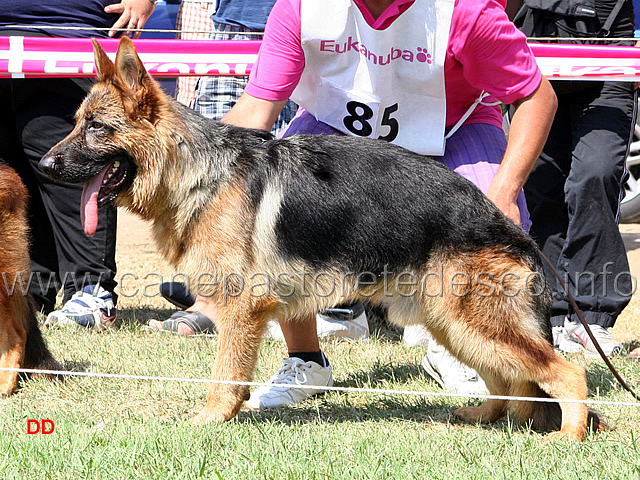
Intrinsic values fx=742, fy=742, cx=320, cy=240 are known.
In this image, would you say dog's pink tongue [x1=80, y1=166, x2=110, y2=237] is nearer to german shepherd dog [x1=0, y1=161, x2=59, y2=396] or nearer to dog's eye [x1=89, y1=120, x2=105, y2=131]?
dog's eye [x1=89, y1=120, x2=105, y2=131]

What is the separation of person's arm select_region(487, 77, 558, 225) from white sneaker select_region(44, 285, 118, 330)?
115 inches

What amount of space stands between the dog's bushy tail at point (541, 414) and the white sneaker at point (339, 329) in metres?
1.87

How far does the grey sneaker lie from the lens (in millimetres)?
4605

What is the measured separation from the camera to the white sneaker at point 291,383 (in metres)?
3.58

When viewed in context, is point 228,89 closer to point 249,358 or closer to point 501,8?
point 501,8

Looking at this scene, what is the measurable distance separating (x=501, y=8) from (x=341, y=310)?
2260 millimetres

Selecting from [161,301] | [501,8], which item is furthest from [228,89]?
[501,8]

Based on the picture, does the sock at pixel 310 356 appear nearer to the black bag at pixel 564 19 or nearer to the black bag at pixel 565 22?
the black bag at pixel 565 22

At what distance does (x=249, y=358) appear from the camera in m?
3.11

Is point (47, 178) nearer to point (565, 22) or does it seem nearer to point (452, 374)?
point (452, 374)

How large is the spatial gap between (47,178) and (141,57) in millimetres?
1392

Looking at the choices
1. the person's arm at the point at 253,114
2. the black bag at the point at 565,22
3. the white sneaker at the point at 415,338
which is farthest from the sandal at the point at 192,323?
the black bag at the point at 565,22

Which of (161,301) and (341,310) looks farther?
(161,301)

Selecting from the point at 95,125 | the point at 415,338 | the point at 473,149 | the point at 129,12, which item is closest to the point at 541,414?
the point at 473,149
